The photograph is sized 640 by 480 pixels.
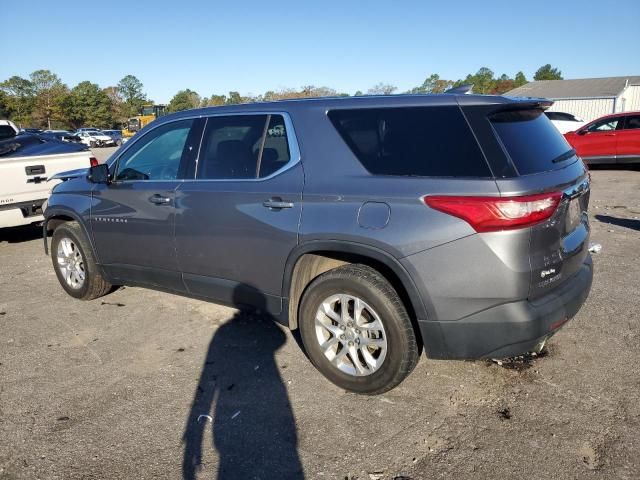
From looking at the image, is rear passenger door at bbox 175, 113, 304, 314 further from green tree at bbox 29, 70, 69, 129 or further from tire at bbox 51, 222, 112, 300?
green tree at bbox 29, 70, 69, 129

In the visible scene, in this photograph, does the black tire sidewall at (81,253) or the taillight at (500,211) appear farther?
the black tire sidewall at (81,253)

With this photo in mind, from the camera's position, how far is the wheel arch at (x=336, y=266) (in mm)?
2957

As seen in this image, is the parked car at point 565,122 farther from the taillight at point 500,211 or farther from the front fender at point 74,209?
the taillight at point 500,211

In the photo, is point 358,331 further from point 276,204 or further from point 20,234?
point 20,234

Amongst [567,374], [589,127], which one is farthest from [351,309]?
[589,127]

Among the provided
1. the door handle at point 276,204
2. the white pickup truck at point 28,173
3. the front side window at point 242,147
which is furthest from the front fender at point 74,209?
the door handle at point 276,204

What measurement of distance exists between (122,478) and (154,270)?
2.07 m

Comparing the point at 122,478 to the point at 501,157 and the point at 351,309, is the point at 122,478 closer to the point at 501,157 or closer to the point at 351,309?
the point at 351,309

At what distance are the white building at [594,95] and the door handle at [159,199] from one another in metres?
39.2

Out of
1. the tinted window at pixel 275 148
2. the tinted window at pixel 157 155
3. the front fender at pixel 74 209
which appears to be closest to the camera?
the tinted window at pixel 275 148

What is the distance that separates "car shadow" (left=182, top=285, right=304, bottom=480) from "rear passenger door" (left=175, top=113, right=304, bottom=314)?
19cm

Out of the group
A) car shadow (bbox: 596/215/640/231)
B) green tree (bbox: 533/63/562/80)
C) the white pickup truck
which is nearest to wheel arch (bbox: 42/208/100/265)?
the white pickup truck

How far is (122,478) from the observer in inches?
104

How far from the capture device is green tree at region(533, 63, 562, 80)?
99875 millimetres
